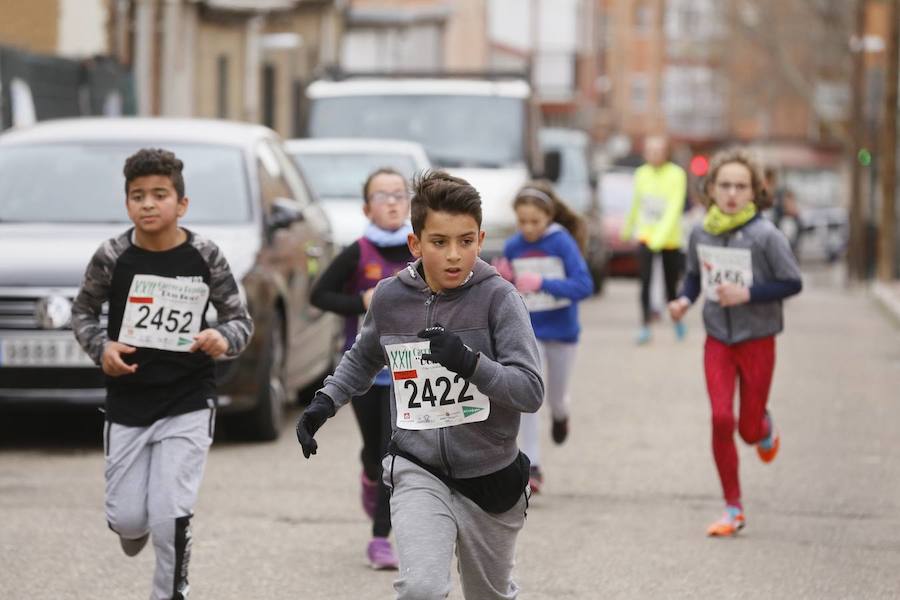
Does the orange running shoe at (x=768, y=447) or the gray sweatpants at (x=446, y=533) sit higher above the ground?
the gray sweatpants at (x=446, y=533)

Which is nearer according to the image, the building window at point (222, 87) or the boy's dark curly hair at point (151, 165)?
the boy's dark curly hair at point (151, 165)

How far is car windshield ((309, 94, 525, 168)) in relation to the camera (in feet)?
63.6

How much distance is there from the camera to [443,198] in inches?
207

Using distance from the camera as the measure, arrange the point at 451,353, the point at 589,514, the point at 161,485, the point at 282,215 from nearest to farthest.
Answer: the point at 451,353
the point at 161,485
the point at 589,514
the point at 282,215

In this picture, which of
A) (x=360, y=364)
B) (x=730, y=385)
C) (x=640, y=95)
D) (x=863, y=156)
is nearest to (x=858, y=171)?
(x=863, y=156)

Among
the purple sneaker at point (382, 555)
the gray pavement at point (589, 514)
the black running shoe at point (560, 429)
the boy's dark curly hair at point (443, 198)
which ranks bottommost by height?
the gray pavement at point (589, 514)

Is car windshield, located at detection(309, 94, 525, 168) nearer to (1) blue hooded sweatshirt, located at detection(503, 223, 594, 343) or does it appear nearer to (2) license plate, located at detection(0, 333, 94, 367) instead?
(2) license plate, located at detection(0, 333, 94, 367)

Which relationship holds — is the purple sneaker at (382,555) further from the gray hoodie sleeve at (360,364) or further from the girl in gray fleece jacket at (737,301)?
the gray hoodie sleeve at (360,364)

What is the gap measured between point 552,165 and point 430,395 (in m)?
14.2

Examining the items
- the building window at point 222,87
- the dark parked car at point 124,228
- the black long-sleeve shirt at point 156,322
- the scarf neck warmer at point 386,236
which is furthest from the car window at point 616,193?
the black long-sleeve shirt at point 156,322

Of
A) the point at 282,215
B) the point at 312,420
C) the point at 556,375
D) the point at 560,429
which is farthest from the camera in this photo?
the point at 282,215

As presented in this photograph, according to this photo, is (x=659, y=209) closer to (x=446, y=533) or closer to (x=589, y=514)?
(x=589, y=514)

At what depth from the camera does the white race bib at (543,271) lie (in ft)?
31.3

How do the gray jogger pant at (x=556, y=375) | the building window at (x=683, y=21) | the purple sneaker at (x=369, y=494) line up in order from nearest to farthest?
the purple sneaker at (x=369, y=494)
the gray jogger pant at (x=556, y=375)
the building window at (x=683, y=21)
